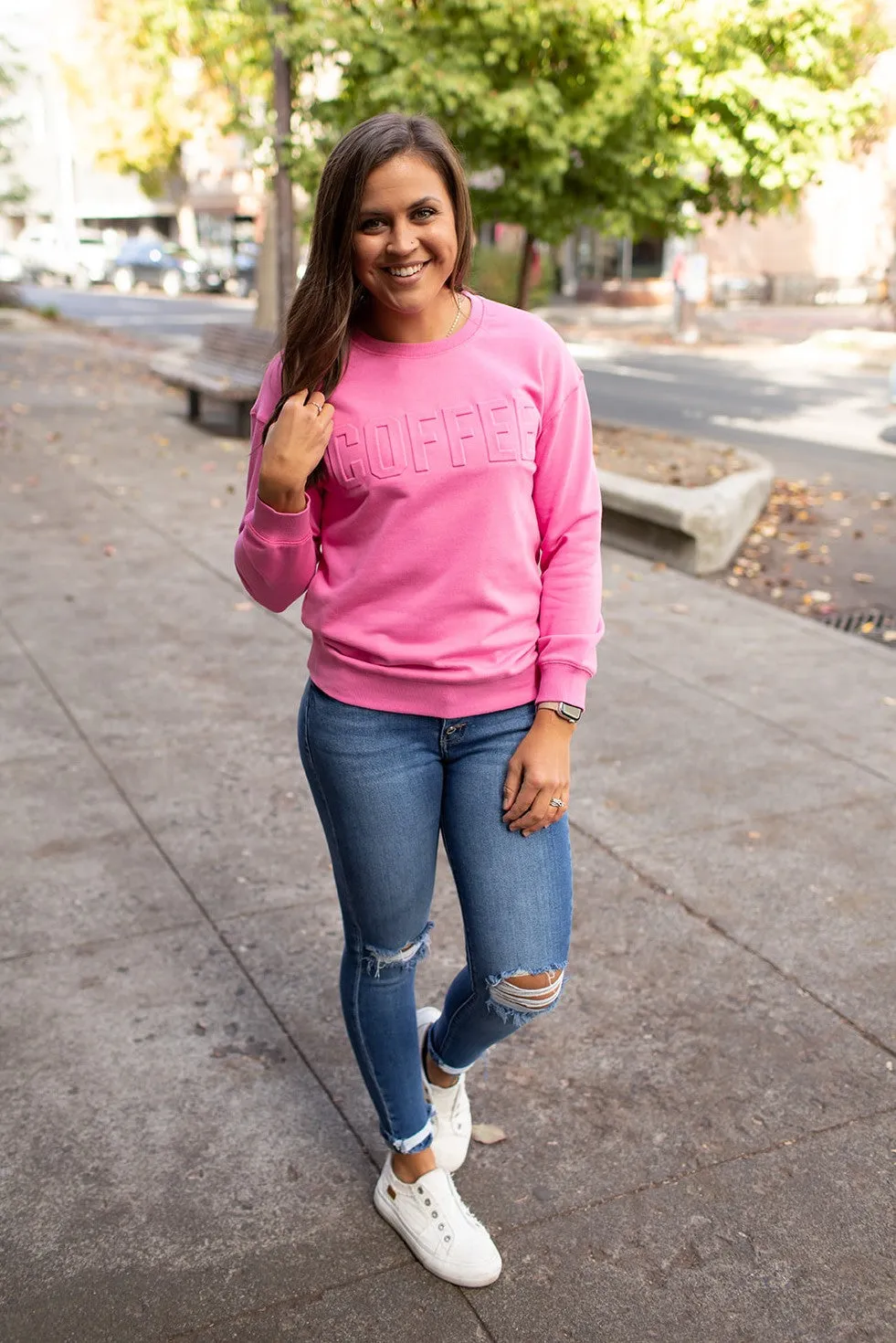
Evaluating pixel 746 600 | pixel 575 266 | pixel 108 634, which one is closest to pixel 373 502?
pixel 108 634

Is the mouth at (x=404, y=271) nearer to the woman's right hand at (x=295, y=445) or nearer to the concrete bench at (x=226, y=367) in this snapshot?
the woman's right hand at (x=295, y=445)

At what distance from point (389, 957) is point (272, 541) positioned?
0.76 metres

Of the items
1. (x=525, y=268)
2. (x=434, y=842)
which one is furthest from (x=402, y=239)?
(x=525, y=268)

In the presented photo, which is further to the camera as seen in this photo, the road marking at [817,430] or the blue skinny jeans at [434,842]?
the road marking at [817,430]

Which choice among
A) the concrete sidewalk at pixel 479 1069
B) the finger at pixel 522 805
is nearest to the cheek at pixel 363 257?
the finger at pixel 522 805

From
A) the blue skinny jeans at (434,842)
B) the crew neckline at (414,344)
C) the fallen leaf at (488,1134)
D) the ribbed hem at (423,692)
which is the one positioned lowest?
the fallen leaf at (488,1134)

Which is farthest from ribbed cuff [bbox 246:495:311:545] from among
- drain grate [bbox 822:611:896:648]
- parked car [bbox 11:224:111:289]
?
parked car [bbox 11:224:111:289]

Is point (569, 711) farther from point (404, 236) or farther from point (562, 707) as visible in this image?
point (404, 236)

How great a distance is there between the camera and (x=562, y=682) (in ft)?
7.48

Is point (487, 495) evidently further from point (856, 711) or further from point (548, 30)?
point (548, 30)

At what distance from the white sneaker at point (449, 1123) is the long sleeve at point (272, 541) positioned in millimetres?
1003

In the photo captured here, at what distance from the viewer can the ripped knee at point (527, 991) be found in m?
2.34

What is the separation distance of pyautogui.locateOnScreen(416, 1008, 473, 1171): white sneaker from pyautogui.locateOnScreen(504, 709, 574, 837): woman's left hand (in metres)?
0.73

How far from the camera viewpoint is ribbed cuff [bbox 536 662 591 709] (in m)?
2.28
